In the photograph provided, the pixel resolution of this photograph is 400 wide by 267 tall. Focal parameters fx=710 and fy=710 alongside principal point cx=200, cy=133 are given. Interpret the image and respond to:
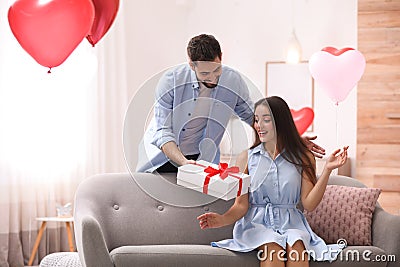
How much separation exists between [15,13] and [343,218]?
191 centimetres

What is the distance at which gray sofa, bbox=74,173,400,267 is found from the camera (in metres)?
3.15

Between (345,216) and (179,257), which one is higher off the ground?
(345,216)

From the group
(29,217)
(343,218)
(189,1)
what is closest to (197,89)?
(343,218)

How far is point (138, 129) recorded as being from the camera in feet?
10.8

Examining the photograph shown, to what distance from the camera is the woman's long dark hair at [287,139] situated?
11.0 feet

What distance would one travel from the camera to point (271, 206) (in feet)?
10.9

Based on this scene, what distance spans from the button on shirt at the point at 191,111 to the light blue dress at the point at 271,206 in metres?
0.22

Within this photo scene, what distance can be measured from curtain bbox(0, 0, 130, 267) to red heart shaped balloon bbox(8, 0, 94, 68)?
1.30m

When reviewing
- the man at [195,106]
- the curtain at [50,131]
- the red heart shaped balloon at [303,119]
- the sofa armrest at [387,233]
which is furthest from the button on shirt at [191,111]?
the red heart shaped balloon at [303,119]

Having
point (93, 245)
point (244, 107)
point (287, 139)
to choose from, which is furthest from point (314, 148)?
point (93, 245)

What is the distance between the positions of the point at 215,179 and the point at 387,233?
920 millimetres

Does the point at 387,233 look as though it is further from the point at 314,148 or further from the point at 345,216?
the point at 314,148

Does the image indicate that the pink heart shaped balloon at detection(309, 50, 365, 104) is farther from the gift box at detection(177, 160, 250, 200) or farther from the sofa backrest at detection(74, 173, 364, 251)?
the gift box at detection(177, 160, 250, 200)

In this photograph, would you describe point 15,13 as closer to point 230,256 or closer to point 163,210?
point 163,210
